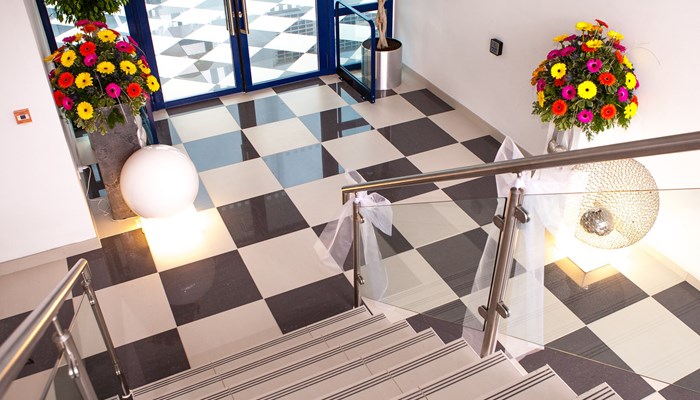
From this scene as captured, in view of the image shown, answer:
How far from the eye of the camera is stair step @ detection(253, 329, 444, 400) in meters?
2.65

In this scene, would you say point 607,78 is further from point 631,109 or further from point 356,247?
point 356,247

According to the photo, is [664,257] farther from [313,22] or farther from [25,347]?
[313,22]

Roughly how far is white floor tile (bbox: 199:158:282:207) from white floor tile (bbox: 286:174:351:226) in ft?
0.70

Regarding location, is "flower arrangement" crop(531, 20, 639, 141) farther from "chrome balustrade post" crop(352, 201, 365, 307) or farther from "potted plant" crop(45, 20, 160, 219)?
"potted plant" crop(45, 20, 160, 219)

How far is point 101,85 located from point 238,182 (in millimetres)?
1361

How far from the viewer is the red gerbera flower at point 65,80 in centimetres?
387

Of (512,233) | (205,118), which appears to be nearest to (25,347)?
(512,233)

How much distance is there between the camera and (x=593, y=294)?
1980mm

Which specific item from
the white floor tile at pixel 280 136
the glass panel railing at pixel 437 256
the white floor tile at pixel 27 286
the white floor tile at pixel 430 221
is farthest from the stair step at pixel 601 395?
the white floor tile at pixel 280 136

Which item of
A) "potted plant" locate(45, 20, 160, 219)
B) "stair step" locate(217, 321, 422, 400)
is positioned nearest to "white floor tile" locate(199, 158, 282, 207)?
"potted plant" locate(45, 20, 160, 219)

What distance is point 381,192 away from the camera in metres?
4.85

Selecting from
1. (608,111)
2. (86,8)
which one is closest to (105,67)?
(86,8)

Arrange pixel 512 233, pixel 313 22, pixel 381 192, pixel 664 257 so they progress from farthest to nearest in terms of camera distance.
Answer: pixel 313 22, pixel 381 192, pixel 512 233, pixel 664 257

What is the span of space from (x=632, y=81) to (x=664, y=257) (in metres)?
2.51
